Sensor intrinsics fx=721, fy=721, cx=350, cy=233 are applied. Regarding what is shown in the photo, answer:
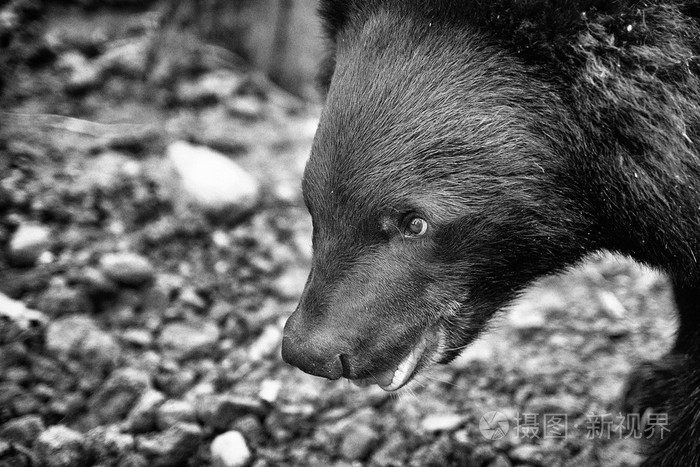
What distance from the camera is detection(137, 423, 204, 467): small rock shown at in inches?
129

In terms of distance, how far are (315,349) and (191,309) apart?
5.36 feet

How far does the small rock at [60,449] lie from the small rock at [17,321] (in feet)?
2.03

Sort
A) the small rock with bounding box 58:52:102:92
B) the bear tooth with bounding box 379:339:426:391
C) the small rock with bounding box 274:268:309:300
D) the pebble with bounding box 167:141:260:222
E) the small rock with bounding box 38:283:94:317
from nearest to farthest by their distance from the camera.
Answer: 1. the bear tooth with bounding box 379:339:426:391
2. the small rock with bounding box 38:283:94:317
3. the small rock with bounding box 274:268:309:300
4. the pebble with bounding box 167:141:260:222
5. the small rock with bounding box 58:52:102:92

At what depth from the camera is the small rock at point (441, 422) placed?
11.8 feet

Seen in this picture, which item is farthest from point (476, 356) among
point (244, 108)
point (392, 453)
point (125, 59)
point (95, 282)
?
point (125, 59)

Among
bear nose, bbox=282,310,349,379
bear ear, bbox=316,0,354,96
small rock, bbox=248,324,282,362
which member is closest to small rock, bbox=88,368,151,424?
small rock, bbox=248,324,282,362

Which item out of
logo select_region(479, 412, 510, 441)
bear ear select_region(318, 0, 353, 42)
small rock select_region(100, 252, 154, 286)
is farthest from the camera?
small rock select_region(100, 252, 154, 286)

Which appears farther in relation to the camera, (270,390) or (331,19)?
(270,390)

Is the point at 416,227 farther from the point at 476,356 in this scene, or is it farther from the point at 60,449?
the point at 60,449

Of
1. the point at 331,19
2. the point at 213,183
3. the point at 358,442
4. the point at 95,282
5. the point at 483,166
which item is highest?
the point at 331,19

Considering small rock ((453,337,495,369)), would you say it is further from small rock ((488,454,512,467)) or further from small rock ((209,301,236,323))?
small rock ((209,301,236,323))

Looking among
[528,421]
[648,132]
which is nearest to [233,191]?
[528,421]

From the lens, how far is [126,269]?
414cm

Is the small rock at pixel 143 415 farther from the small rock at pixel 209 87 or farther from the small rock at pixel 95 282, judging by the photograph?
the small rock at pixel 209 87
